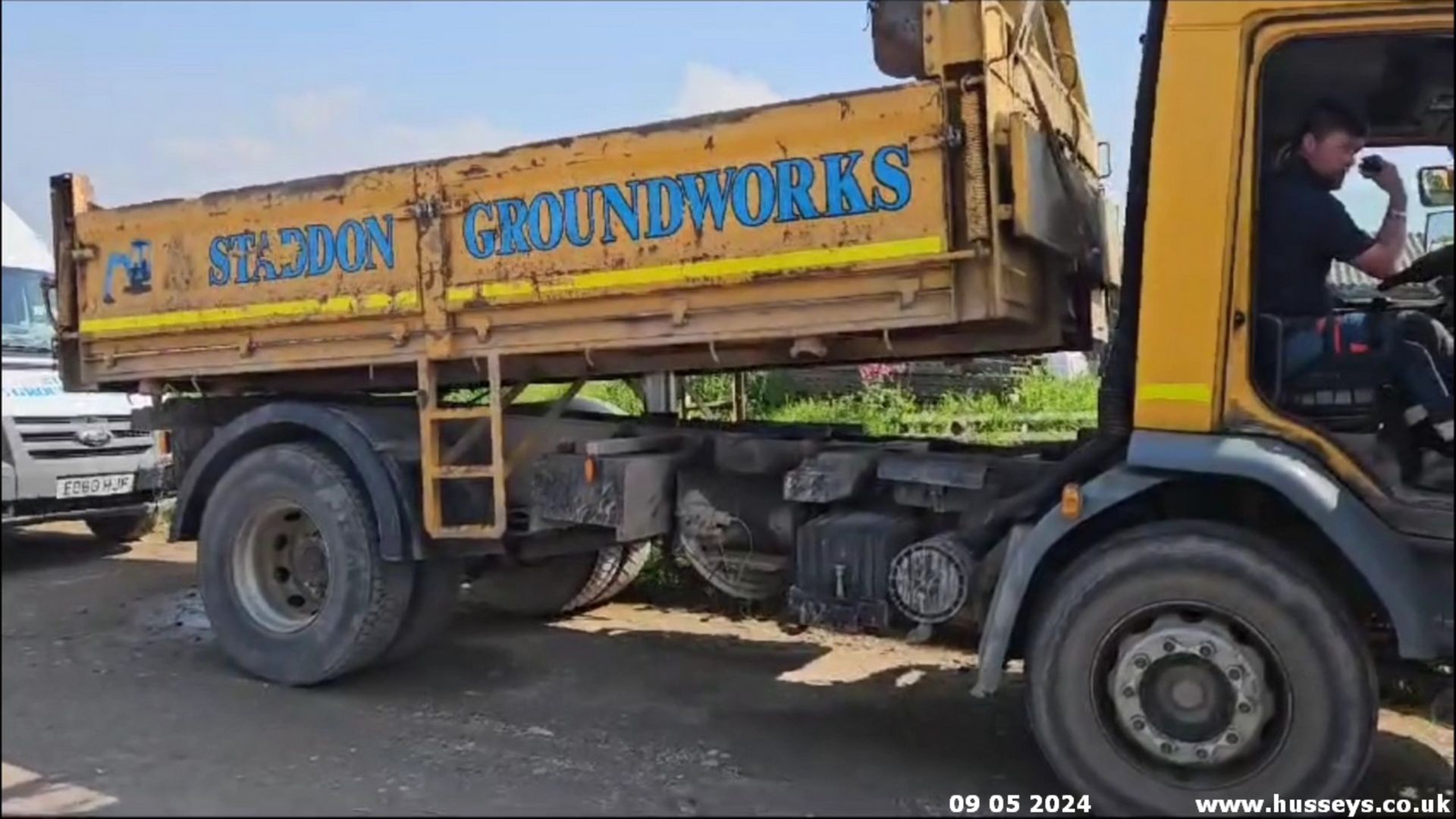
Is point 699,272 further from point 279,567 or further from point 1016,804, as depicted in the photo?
point 279,567

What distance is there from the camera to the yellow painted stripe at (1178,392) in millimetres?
3941

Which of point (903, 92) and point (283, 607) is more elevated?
point (903, 92)

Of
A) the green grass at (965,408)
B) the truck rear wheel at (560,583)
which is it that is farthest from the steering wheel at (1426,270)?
the green grass at (965,408)

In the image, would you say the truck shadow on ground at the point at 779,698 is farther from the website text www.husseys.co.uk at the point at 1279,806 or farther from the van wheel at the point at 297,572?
the website text www.husseys.co.uk at the point at 1279,806

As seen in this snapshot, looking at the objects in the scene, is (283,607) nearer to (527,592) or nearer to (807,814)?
(527,592)

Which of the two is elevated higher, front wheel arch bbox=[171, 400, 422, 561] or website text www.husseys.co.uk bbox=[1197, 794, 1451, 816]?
front wheel arch bbox=[171, 400, 422, 561]

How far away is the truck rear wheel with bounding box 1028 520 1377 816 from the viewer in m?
3.72

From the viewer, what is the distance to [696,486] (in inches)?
217

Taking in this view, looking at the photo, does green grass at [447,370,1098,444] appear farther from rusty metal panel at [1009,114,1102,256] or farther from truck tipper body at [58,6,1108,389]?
rusty metal panel at [1009,114,1102,256]

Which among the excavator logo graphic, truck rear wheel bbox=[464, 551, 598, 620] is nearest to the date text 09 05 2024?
truck rear wheel bbox=[464, 551, 598, 620]

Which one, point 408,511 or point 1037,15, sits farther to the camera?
point 408,511

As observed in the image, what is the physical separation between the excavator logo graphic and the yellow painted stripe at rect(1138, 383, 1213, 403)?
4.63m

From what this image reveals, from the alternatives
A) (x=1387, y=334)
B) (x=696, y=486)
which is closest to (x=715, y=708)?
(x=696, y=486)

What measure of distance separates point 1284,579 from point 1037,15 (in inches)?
93.5
